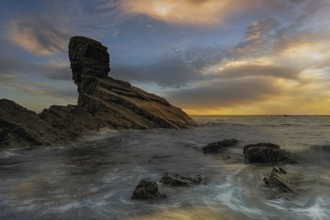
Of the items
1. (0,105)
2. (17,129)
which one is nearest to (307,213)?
(17,129)

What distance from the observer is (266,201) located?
10.2m

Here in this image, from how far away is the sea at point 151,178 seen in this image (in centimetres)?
933

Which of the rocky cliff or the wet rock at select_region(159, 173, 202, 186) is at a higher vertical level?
the rocky cliff

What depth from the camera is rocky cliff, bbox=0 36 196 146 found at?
24375 millimetres

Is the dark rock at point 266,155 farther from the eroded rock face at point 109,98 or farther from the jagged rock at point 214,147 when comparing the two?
the eroded rock face at point 109,98

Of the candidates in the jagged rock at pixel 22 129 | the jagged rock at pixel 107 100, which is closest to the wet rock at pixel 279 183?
the jagged rock at pixel 22 129

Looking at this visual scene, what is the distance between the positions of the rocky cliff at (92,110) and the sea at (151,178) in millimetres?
3166

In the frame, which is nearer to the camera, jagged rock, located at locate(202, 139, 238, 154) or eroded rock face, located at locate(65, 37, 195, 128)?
jagged rock, located at locate(202, 139, 238, 154)

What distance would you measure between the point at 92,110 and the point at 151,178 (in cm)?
2617

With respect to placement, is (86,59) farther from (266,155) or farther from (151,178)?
(151,178)

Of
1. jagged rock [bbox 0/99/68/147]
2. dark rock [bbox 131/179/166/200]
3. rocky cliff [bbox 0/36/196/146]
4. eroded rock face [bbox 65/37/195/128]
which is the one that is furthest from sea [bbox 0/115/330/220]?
eroded rock face [bbox 65/37/195/128]

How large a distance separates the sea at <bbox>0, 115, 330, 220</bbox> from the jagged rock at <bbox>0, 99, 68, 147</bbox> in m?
1.30

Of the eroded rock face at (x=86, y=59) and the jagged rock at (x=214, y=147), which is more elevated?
the eroded rock face at (x=86, y=59)

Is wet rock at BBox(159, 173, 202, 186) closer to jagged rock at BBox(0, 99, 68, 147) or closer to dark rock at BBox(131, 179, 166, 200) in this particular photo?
dark rock at BBox(131, 179, 166, 200)
